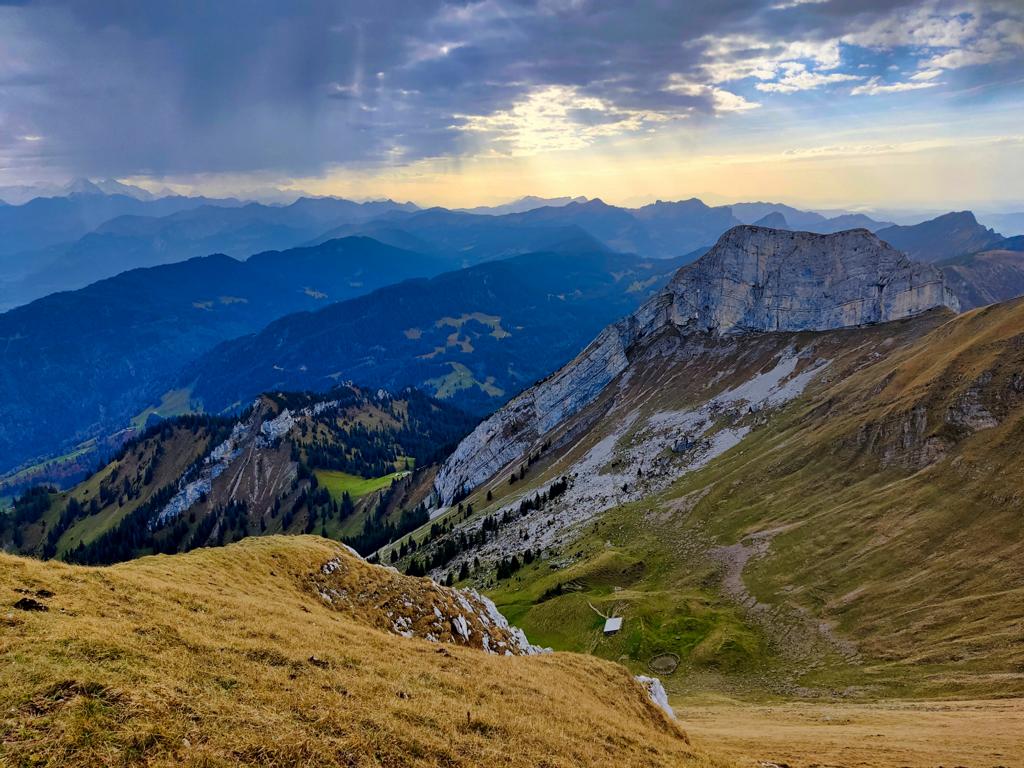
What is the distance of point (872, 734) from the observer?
120ft

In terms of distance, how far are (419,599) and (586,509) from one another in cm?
8765

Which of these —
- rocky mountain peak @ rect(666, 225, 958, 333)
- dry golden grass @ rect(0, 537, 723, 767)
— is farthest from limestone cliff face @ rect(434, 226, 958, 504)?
dry golden grass @ rect(0, 537, 723, 767)

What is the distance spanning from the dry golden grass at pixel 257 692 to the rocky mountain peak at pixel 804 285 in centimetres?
16179

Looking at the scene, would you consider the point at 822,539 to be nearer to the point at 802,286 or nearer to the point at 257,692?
the point at 257,692

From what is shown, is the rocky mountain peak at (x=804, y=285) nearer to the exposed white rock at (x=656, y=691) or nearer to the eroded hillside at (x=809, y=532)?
the eroded hillside at (x=809, y=532)

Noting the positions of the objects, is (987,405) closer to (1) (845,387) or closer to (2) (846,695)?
(1) (845,387)

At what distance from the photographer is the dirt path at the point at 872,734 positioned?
30.8 metres

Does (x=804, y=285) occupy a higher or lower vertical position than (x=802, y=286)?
higher

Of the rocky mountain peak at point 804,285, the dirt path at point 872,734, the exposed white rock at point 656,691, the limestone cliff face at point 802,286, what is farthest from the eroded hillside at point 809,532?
the exposed white rock at point 656,691

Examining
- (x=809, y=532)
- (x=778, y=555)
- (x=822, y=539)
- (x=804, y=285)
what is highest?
(x=804, y=285)

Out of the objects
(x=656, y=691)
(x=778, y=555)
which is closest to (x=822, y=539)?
(x=778, y=555)

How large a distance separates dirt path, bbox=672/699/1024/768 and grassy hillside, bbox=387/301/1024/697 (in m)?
6.22

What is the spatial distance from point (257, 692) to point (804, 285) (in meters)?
189

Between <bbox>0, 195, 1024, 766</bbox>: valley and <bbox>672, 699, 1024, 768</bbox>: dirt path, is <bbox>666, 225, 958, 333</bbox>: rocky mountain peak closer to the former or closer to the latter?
<bbox>0, 195, 1024, 766</bbox>: valley
